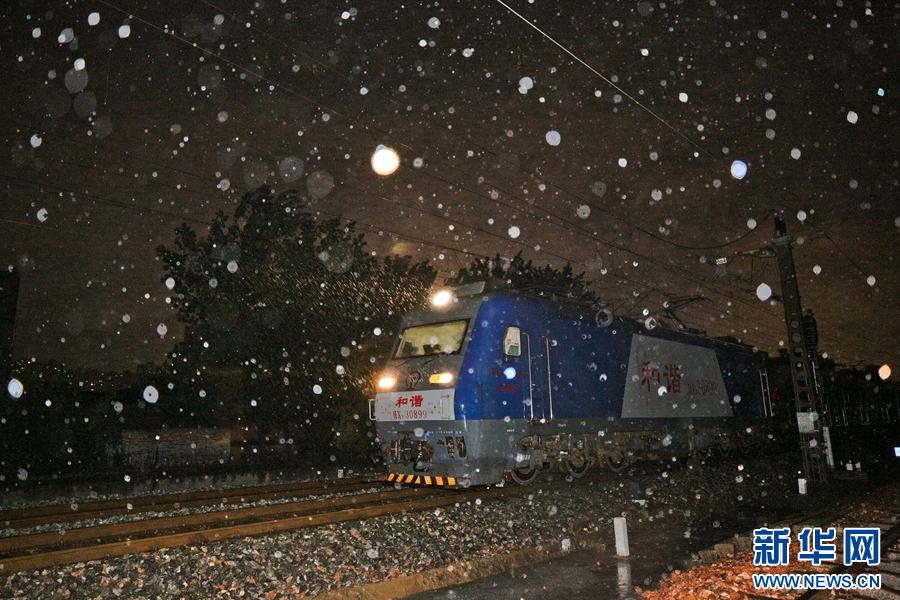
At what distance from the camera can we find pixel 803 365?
15430 millimetres

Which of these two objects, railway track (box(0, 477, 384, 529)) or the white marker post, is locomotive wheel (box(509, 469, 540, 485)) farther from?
the white marker post

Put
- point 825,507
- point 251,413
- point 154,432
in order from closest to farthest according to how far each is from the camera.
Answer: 1. point 825,507
2. point 251,413
3. point 154,432

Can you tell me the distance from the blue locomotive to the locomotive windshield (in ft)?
0.08

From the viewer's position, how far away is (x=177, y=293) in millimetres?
17469

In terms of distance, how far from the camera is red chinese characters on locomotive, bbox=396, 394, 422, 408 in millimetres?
10422

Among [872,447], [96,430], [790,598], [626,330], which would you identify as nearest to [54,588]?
[790,598]

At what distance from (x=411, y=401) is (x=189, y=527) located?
3972 mm

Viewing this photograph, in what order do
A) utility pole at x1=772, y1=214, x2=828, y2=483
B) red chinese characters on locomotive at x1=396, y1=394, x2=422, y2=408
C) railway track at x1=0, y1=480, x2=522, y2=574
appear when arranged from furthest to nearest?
utility pole at x1=772, y1=214, x2=828, y2=483, red chinese characters on locomotive at x1=396, y1=394, x2=422, y2=408, railway track at x1=0, y1=480, x2=522, y2=574

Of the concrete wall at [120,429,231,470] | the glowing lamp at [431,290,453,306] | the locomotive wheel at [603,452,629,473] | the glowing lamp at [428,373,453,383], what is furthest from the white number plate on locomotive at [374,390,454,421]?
the concrete wall at [120,429,231,470]

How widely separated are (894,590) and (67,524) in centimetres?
1033

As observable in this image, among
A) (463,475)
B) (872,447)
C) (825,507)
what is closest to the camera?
(463,475)

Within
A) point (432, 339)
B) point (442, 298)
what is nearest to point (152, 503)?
point (432, 339)

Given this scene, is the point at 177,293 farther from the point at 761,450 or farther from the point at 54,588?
the point at 761,450

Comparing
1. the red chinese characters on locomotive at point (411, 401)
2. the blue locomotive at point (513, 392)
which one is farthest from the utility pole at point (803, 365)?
the red chinese characters on locomotive at point (411, 401)
